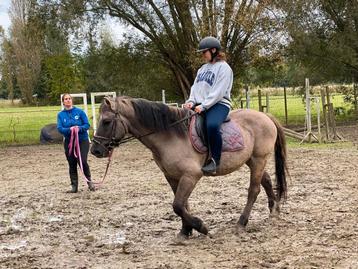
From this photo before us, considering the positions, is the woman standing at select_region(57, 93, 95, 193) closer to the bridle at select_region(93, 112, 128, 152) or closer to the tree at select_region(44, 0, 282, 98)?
the bridle at select_region(93, 112, 128, 152)

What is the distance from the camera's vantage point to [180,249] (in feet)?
17.3

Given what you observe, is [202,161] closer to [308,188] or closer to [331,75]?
[308,188]

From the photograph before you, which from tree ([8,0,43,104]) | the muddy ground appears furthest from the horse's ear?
tree ([8,0,43,104])

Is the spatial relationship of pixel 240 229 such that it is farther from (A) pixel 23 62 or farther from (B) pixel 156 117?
(A) pixel 23 62

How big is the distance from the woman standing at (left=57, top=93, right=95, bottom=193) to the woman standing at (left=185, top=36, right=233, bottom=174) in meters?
3.71

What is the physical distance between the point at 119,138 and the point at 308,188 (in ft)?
13.1

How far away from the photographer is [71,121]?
9.02 m

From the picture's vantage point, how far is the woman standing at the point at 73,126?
29.5 feet

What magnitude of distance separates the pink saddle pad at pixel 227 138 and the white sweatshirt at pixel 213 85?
0.26 metres

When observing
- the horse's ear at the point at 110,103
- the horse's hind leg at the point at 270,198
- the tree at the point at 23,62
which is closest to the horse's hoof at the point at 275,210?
the horse's hind leg at the point at 270,198

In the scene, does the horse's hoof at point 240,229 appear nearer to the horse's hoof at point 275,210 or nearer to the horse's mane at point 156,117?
the horse's hoof at point 275,210

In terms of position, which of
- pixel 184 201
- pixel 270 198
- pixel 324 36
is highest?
pixel 324 36

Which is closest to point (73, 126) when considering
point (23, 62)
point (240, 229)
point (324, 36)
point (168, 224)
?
point (168, 224)

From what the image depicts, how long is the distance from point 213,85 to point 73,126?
3996 mm
